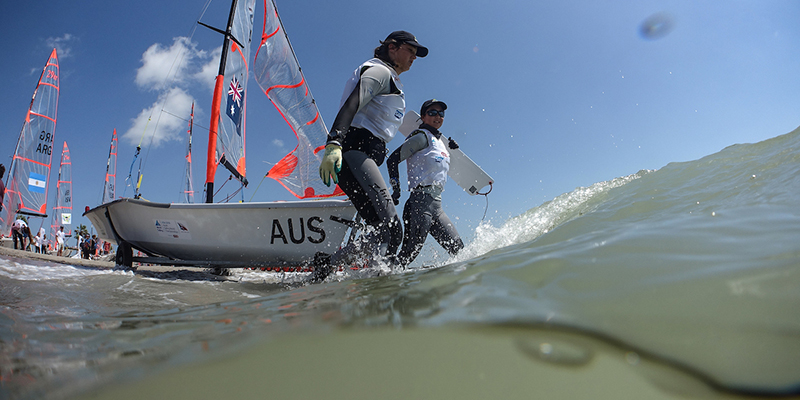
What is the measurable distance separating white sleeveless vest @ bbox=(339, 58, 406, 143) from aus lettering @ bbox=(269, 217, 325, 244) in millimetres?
1761

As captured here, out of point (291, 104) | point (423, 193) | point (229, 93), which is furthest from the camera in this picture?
point (291, 104)

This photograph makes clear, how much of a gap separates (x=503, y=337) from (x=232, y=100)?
7394mm

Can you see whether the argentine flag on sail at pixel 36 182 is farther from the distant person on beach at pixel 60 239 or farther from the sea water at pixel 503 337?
the sea water at pixel 503 337

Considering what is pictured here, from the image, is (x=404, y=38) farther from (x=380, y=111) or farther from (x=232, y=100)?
(x=232, y=100)

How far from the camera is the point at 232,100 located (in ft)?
21.4

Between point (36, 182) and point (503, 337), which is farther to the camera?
point (36, 182)

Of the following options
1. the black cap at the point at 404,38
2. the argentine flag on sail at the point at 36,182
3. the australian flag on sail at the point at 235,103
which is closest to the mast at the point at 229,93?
the australian flag on sail at the point at 235,103

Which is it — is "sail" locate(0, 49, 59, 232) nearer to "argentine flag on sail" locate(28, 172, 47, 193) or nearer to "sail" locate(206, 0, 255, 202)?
"argentine flag on sail" locate(28, 172, 47, 193)

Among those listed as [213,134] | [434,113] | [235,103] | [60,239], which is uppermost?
[235,103]

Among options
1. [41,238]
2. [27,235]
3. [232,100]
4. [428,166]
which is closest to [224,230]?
[428,166]

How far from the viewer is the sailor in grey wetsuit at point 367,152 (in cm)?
195

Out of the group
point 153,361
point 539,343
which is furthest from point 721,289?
point 153,361

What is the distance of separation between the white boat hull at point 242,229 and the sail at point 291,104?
290cm

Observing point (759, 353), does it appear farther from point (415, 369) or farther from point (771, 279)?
point (415, 369)
